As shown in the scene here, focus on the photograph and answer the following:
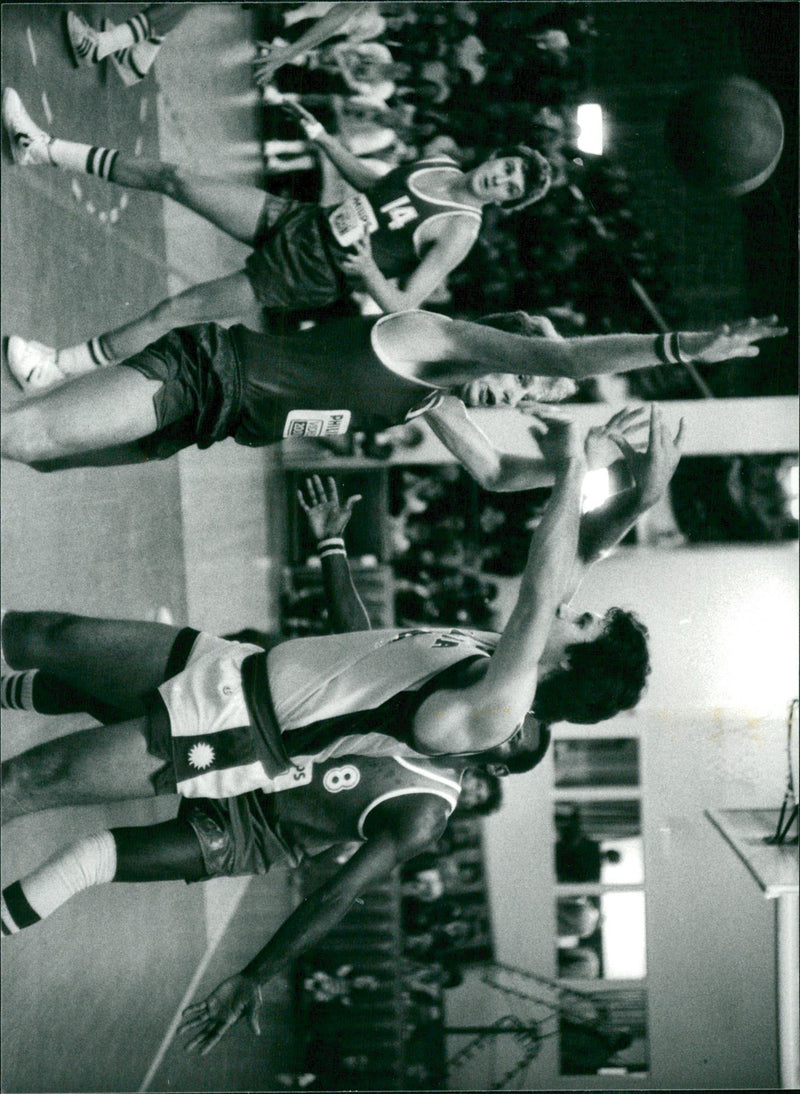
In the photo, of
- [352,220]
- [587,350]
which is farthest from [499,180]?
[587,350]

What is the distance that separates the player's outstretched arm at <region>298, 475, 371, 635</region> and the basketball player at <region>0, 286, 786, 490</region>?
0.18 m

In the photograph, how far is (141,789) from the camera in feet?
8.78

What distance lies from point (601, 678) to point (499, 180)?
4.57 feet

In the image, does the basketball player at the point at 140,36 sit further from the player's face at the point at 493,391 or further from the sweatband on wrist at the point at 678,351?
the sweatband on wrist at the point at 678,351

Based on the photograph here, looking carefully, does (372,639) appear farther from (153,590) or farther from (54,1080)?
(54,1080)

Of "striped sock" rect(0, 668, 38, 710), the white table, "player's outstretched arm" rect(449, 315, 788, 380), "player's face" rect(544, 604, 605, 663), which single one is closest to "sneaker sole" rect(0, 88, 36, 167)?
"player's outstretched arm" rect(449, 315, 788, 380)

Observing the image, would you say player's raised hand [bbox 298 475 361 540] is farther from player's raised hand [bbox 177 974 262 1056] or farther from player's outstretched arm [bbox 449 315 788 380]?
player's raised hand [bbox 177 974 262 1056]

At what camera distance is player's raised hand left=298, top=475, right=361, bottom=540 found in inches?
114

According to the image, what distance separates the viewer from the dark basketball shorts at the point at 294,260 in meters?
2.91

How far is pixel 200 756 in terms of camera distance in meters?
2.65

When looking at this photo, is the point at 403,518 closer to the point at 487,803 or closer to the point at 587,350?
the point at 587,350

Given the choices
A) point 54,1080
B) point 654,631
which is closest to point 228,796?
point 54,1080

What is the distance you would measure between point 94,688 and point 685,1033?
6.19 ft

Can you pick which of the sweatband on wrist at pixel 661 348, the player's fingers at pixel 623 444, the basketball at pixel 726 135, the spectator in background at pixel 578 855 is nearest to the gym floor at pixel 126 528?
the spectator in background at pixel 578 855
